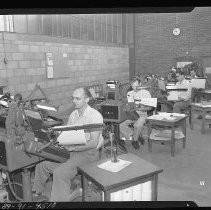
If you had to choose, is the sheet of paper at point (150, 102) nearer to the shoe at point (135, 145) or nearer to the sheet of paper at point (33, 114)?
the shoe at point (135, 145)

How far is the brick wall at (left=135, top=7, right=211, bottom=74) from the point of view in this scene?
10.2 meters

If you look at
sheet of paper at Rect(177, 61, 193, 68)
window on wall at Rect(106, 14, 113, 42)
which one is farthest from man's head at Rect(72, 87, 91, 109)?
sheet of paper at Rect(177, 61, 193, 68)

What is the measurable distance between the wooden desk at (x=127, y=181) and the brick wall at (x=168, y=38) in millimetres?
8537

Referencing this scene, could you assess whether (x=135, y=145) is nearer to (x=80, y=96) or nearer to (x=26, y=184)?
(x=80, y=96)

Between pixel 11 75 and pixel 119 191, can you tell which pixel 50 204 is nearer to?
pixel 119 191

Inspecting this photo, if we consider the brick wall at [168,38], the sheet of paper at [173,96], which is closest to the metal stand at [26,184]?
the sheet of paper at [173,96]

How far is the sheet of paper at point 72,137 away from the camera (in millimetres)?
2369

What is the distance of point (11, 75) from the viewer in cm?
572

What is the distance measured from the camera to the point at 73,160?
9.87 feet

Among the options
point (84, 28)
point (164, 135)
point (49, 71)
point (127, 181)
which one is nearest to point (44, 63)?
point (49, 71)

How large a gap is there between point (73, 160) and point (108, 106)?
1.70 m

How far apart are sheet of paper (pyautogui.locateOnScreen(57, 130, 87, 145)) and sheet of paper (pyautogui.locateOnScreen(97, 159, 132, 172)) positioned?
31 centimetres

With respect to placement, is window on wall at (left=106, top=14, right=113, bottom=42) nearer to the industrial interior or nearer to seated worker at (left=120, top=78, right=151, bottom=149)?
the industrial interior

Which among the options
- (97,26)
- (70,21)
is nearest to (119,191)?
(70,21)
